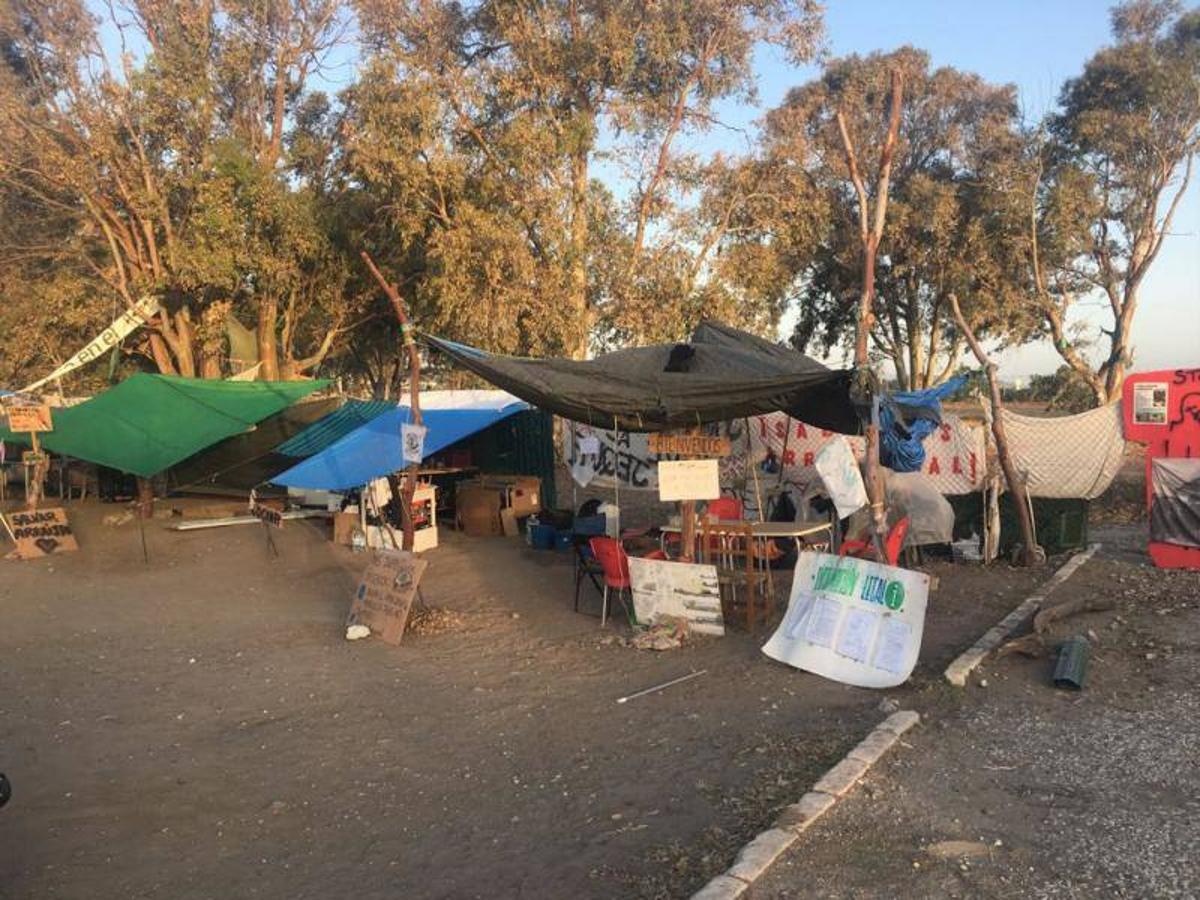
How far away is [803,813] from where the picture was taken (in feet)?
13.4

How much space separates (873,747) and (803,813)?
0.94 metres

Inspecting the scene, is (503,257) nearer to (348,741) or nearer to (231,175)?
(231,175)

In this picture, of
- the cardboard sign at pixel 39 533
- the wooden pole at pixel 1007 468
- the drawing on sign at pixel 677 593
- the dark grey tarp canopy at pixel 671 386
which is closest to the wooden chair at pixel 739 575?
the drawing on sign at pixel 677 593

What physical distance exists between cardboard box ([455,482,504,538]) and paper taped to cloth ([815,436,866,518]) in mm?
7866

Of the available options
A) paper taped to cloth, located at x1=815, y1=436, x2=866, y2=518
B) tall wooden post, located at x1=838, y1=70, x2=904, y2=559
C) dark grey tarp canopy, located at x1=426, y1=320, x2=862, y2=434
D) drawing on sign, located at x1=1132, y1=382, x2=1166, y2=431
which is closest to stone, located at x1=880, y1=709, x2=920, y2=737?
tall wooden post, located at x1=838, y1=70, x2=904, y2=559

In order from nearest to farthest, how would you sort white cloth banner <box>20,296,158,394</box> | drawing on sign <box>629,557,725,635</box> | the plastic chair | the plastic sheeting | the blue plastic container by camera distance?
drawing on sign <box>629,557,725,635</box> → the plastic chair → the plastic sheeting → the blue plastic container → white cloth banner <box>20,296,158,394</box>

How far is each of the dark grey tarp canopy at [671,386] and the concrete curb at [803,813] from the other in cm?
280

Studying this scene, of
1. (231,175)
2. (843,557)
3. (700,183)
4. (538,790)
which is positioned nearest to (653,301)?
(700,183)

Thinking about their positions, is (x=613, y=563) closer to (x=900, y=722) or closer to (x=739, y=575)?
(x=739, y=575)

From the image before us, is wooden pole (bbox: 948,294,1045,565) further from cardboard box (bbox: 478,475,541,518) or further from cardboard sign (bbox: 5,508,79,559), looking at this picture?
cardboard sign (bbox: 5,508,79,559)

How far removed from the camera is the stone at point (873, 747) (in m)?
4.72

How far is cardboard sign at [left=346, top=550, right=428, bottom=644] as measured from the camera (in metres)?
7.76

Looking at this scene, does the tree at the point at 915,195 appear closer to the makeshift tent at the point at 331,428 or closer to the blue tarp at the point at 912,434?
the makeshift tent at the point at 331,428

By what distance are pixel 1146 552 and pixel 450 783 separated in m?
9.24
